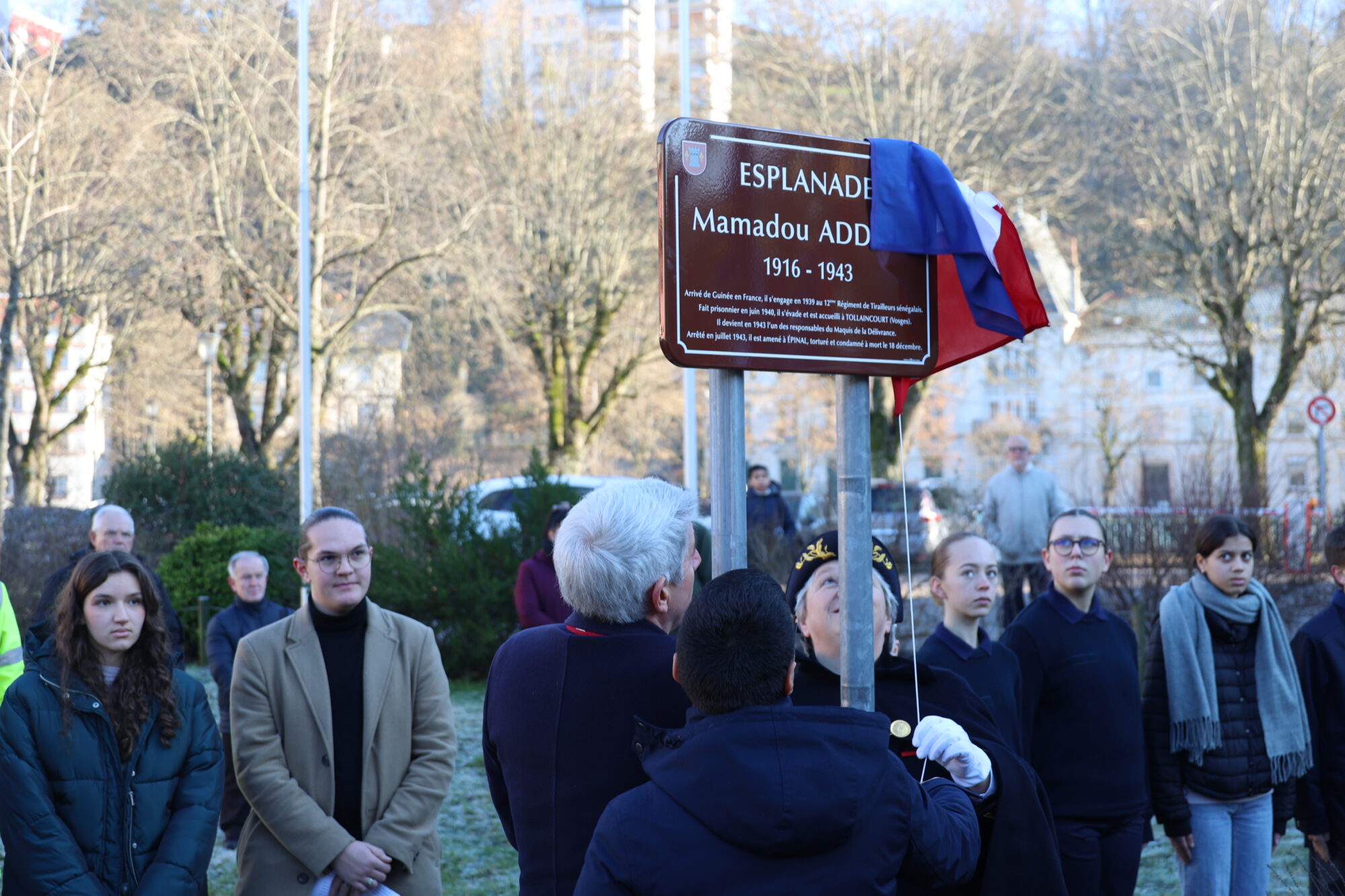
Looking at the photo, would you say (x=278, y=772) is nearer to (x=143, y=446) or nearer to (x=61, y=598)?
(x=61, y=598)

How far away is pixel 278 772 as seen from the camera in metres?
4.23

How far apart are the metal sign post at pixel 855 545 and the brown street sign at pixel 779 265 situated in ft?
0.37

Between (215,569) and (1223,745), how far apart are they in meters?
13.7

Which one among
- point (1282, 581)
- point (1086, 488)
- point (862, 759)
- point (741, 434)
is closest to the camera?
point (862, 759)

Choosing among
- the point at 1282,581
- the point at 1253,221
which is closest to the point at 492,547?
the point at 1282,581

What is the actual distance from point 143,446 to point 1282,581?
1668 cm

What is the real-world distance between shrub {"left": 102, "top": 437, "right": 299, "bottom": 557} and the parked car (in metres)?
3.12

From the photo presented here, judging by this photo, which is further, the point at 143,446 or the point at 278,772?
the point at 143,446

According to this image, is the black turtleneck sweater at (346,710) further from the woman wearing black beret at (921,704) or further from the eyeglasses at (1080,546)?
the eyeglasses at (1080,546)

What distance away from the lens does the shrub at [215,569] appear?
52.7ft

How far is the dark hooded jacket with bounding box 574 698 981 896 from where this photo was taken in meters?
2.25

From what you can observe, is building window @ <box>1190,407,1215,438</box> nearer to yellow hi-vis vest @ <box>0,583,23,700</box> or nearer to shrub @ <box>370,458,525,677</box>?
shrub @ <box>370,458,525,677</box>

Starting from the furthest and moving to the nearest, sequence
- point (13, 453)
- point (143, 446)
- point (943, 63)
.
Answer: point (13, 453)
point (943, 63)
point (143, 446)

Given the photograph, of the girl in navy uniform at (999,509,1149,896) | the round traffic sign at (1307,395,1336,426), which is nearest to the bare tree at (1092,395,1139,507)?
the round traffic sign at (1307,395,1336,426)
